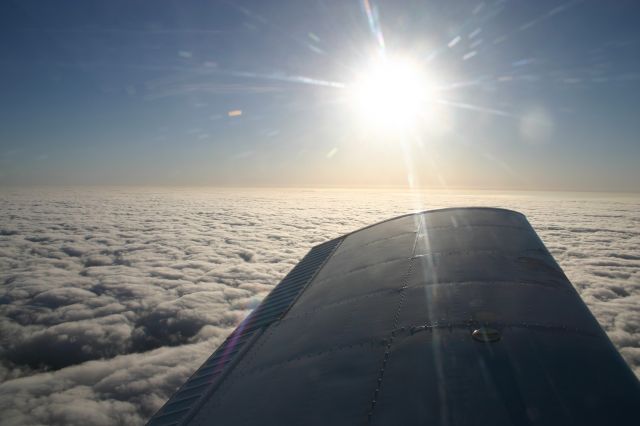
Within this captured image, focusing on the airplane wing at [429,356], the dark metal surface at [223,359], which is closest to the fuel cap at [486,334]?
the airplane wing at [429,356]

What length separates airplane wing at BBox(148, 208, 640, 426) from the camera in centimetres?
217

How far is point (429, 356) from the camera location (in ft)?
8.86

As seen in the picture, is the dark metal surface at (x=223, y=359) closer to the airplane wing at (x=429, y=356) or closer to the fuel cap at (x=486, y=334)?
the airplane wing at (x=429, y=356)

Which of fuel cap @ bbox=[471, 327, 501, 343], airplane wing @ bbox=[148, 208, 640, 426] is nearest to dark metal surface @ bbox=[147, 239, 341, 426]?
airplane wing @ bbox=[148, 208, 640, 426]

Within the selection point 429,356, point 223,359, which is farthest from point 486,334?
point 223,359

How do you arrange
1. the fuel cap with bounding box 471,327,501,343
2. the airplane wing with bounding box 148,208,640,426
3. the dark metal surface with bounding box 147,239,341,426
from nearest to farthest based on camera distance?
the airplane wing with bounding box 148,208,640,426 < the fuel cap with bounding box 471,327,501,343 < the dark metal surface with bounding box 147,239,341,426

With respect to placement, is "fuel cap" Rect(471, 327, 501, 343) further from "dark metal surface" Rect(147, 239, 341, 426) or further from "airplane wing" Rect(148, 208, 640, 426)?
"dark metal surface" Rect(147, 239, 341, 426)

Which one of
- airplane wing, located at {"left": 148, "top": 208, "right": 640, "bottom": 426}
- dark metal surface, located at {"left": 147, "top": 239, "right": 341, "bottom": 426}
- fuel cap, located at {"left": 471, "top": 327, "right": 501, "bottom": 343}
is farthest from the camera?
dark metal surface, located at {"left": 147, "top": 239, "right": 341, "bottom": 426}

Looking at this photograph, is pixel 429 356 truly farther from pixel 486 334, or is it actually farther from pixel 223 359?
pixel 223 359

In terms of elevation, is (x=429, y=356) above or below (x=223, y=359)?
above

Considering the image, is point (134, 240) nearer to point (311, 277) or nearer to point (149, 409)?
point (149, 409)

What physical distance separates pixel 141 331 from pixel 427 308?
42.2ft

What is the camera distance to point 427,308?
3.61 m

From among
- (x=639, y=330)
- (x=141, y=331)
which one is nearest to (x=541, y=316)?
(x=639, y=330)
